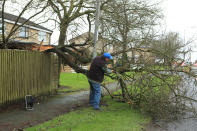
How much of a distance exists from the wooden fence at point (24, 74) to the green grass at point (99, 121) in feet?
7.40

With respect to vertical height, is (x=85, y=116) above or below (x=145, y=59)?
below

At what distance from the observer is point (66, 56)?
9.33 metres

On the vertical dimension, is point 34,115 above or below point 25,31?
below

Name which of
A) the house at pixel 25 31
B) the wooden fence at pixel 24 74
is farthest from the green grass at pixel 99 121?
the house at pixel 25 31

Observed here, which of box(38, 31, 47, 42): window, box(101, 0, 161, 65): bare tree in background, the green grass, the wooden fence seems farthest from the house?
the green grass

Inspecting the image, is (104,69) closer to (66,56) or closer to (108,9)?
(66,56)

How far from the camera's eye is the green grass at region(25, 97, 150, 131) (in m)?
4.91

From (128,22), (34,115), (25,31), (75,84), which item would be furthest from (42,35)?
(75,84)

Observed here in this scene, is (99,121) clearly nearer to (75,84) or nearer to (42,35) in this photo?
(42,35)

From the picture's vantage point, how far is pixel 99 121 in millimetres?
5555

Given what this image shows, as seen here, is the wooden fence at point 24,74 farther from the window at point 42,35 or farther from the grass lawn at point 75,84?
the grass lawn at point 75,84

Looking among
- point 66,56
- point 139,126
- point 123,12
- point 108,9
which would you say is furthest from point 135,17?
point 139,126

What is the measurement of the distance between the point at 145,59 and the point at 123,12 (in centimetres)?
289

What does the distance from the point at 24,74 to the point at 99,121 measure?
371cm
